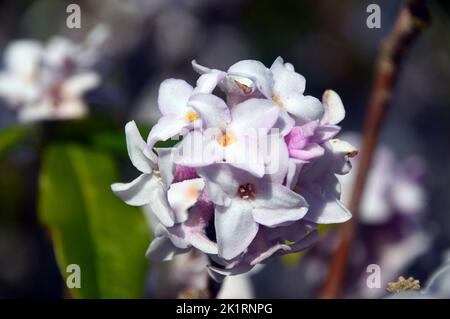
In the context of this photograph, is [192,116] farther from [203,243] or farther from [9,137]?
[9,137]

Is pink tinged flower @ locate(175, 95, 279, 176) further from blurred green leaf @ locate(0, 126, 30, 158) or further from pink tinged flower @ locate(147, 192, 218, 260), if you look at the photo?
blurred green leaf @ locate(0, 126, 30, 158)

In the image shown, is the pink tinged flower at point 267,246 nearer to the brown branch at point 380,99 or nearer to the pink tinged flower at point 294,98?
the pink tinged flower at point 294,98

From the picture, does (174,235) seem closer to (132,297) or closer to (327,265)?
(132,297)

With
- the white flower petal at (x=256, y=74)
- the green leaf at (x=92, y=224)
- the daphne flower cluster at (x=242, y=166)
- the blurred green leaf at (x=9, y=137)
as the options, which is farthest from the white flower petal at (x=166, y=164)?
the blurred green leaf at (x=9, y=137)

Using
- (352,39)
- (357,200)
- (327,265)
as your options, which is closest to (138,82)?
(352,39)

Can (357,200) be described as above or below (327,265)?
above

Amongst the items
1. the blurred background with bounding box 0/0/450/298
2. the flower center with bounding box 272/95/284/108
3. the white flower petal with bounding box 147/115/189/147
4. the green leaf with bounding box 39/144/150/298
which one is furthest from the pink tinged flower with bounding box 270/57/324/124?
the blurred background with bounding box 0/0/450/298

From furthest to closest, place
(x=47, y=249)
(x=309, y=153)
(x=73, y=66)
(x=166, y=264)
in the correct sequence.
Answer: (x=47, y=249)
(x=73, y=66)
(x=166, y=264)
(x=309, y=153)
